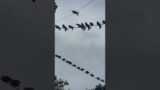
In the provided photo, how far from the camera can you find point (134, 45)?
2012 cm

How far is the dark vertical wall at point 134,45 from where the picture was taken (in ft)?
63.3

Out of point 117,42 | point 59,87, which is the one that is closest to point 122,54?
point 117,42

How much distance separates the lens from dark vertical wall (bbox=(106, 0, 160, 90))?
19.3 metres
